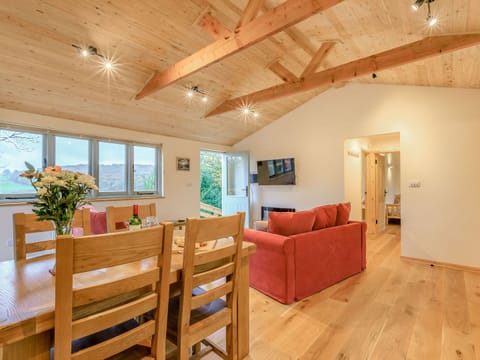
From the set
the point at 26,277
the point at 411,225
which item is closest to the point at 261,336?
the point at 26,277

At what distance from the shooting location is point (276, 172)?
20.2ft

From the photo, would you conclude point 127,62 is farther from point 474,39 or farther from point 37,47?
point 474,39

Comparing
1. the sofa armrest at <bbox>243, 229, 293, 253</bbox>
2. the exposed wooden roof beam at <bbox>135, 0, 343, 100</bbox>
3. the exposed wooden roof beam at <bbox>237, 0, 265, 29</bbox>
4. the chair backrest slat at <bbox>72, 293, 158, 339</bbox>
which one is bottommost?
the sofa armrest at <bbox>243, 229, 293, 253</bbox>

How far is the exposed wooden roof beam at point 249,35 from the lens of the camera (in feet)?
7.07

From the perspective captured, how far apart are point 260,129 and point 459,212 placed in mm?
4302

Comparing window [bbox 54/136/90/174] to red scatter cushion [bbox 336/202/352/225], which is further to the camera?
window [bbox 54/136/90/174]

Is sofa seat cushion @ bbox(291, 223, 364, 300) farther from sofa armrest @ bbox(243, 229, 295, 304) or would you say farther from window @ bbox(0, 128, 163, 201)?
window @ bbox(0, 128, 163, 201)

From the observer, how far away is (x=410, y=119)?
4.20m

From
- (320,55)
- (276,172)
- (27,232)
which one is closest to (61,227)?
(27,232)

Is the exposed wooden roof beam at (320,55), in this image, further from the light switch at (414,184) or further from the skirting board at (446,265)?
the skirting board at (446,265)

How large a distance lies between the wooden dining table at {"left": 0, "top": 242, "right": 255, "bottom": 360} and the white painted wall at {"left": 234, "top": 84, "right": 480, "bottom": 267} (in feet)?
13.8

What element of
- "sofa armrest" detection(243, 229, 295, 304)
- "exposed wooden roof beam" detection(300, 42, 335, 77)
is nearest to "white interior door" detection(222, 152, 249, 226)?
"exposed wooden roof beam" detection(300, 42, 335, 77)

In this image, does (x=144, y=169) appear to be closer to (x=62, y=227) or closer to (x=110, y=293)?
(x=62, y=227)

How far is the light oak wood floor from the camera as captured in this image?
1.88 meters
